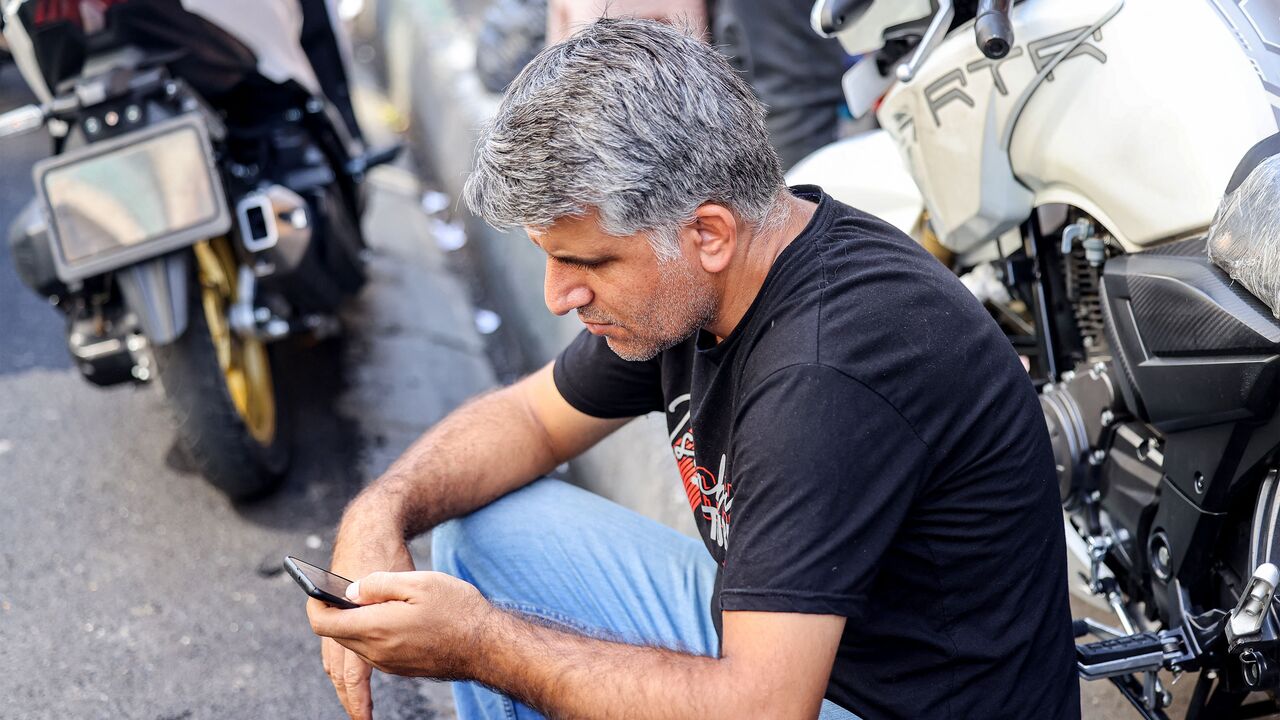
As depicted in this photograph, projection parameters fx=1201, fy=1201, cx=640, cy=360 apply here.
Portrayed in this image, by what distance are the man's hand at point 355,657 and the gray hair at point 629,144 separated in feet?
2.08

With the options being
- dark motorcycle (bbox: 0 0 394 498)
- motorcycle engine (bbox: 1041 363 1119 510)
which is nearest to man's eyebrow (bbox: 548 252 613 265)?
motorcycle engine (bbox: 1041 363 1119 510)

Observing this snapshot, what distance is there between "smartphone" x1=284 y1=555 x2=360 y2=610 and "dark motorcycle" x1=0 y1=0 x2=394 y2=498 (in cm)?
132

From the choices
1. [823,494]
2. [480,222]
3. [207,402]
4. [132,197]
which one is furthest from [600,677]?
[480,222]

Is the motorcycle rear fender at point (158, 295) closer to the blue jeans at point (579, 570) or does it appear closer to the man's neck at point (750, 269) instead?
the blue jeans at point (579, 570)

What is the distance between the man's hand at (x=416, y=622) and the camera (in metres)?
1.55

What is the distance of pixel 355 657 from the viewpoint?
179 cm

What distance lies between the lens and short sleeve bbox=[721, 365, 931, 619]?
1.35 metres

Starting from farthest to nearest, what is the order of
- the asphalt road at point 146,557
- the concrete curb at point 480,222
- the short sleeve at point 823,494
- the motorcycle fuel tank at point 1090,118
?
the concrete curb at point 480,222, the asphalt road at point 146,557, the motorcycle fuel tank at point 1090,118, the short sleeve at point 823,494

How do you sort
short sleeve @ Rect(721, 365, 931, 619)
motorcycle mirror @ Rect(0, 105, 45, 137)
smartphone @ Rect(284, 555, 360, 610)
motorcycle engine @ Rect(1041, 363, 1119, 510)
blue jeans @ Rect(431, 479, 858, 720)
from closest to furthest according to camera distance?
short sleeve @ Rect(721, 365, 931, 619)
smartphone @ Rect(284, 555, 360, 610)
blue jeans @ Rect(431, 479, 858, 720)
motorcycle engine @ Rect(1041, 363, 1119, 510)
motorcycle mirror @ Rect(0, 105, 45, 137)

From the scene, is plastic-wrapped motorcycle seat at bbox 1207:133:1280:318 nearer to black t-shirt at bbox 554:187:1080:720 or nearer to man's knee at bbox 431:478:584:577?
black t-shirt at bbox 554:187:1080:720

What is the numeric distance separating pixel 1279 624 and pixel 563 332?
82.2 inches

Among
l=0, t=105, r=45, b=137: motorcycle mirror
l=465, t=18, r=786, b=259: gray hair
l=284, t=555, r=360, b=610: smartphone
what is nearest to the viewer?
l=465, t=18, r=786, b=259: gray hair

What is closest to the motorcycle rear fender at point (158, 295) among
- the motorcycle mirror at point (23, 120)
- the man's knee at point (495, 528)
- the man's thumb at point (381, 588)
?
the motorcycle mirror at point (23, 120)

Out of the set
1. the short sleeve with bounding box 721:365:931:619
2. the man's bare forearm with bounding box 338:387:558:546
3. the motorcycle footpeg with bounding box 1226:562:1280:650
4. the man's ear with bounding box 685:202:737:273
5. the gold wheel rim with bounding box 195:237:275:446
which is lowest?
the gold wheel rim with bounding box 195:237:275:446
